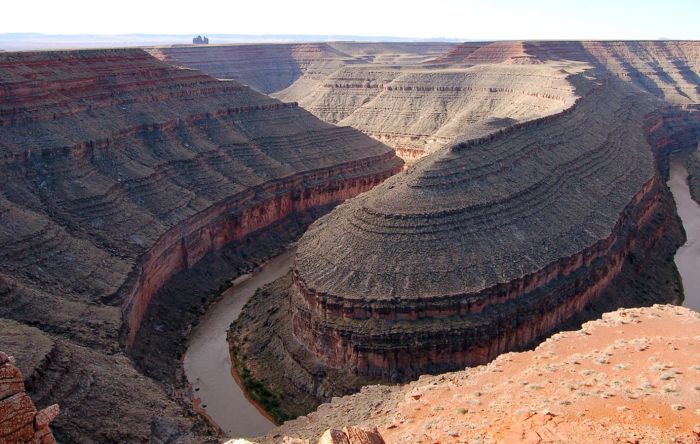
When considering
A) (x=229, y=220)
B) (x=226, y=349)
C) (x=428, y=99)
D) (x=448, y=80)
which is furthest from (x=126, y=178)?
(x=448, y=80)

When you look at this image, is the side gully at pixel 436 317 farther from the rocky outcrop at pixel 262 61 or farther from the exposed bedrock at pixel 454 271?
the rocky outcrop at pixel 262 61

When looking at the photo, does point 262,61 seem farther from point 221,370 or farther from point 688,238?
point 221,370

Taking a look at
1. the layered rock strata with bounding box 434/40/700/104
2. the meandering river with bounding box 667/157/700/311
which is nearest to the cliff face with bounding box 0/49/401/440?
the meandering river with bounding box 667/157/700/311

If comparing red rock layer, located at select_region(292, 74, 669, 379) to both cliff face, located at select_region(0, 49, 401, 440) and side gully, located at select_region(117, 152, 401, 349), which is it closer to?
side gully, located at select_region(117, 152, 401, 349)

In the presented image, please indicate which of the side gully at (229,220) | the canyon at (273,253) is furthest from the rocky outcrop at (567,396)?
the side gully at (229,220)

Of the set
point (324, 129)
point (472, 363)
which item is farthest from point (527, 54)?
point (472, 363)

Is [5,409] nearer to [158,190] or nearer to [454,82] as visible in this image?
[158,190]
